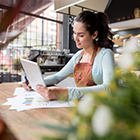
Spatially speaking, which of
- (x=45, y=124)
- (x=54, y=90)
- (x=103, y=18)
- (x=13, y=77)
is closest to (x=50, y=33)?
(x=13, y=77)

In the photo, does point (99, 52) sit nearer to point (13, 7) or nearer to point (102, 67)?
point (102, 67)

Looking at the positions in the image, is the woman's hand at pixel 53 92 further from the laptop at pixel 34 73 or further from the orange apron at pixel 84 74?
the orange apron at pixel 84 74

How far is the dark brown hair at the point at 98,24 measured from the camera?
1.29m

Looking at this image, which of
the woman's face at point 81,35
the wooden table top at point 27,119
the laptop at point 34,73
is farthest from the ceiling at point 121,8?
the wooden table top at point 27,119

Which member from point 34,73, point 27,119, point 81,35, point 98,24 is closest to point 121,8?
point 98,24

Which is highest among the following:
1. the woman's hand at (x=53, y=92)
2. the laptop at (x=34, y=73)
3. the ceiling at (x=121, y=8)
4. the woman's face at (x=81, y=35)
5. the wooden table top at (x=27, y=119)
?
the ceiling at (x=121, y=8)

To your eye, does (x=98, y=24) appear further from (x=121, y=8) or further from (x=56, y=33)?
(x=56, y=33)

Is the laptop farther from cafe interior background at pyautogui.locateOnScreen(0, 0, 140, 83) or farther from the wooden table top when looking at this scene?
cafe interior background at pyautogui.locateOnScreen(0, 0, 140, 83)

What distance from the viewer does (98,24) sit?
134cm

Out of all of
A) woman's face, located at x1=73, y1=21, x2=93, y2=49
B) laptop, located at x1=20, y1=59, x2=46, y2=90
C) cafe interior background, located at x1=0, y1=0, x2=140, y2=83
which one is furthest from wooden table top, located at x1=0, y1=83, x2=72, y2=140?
cafe interior background, located at x1=0, y1=0, x2=140, y2=83

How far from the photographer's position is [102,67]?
4.04 feet

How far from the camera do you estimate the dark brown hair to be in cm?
129

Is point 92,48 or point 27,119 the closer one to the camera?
point 27,119

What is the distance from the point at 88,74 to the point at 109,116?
1122 mm
